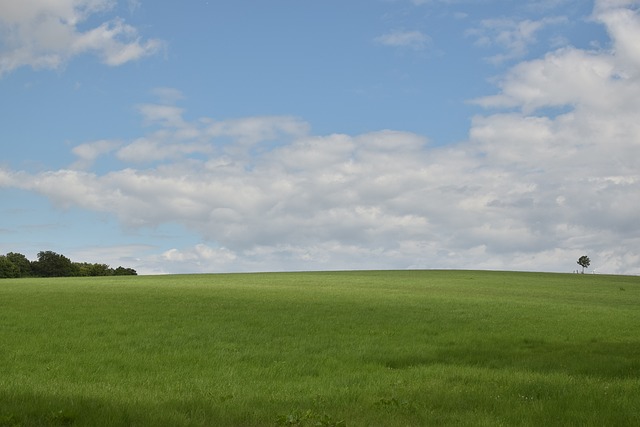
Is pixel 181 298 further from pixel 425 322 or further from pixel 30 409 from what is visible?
pixel 30 409

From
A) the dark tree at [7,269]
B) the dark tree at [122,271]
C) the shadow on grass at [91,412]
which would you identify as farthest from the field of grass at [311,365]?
the dark tree at [122,271]

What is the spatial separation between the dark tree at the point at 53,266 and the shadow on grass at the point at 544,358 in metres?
136

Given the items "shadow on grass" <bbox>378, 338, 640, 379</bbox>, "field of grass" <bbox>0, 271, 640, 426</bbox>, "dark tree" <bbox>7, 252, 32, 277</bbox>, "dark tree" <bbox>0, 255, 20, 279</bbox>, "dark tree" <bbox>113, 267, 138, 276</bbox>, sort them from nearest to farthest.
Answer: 1. "field of grass" <bbox>0, 271, 640, 426</bbox>
2. "shadow on grass" <bbox>378, 338, 640, 379</bbox>
3. "dark tree" <bbox>0, 255, 20, 279</bbox>
4. "dark tree" <bbox>7, 252, 32, 277</bbox>
5. "dark tree" <bbox>113, 267, 138, 276</bbox>

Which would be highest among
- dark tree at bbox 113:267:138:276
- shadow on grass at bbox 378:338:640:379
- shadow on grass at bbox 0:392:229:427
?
dark tree at bbox 113:267:138:276

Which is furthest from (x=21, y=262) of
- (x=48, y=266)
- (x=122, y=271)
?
(x=122, y=271)

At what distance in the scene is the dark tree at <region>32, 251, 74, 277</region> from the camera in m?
145

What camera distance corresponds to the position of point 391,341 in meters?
27.4

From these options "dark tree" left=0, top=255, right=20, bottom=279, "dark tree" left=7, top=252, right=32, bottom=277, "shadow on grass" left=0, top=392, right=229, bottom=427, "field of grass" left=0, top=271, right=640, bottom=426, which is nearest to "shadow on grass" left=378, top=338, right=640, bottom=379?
"field of grass" left=0, top=271, right=640, bottom=426

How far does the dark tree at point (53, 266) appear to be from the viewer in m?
145

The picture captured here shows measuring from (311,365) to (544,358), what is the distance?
8.77m

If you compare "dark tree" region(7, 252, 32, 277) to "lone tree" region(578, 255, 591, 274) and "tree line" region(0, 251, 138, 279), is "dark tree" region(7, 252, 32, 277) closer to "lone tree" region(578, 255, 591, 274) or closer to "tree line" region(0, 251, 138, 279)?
"tree line" region(0, 251, 138, 279)

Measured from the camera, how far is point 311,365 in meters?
21.1

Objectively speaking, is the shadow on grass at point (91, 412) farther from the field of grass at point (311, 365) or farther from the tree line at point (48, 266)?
the tree line at point (48, 266)

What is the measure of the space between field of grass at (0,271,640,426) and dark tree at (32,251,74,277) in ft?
361
